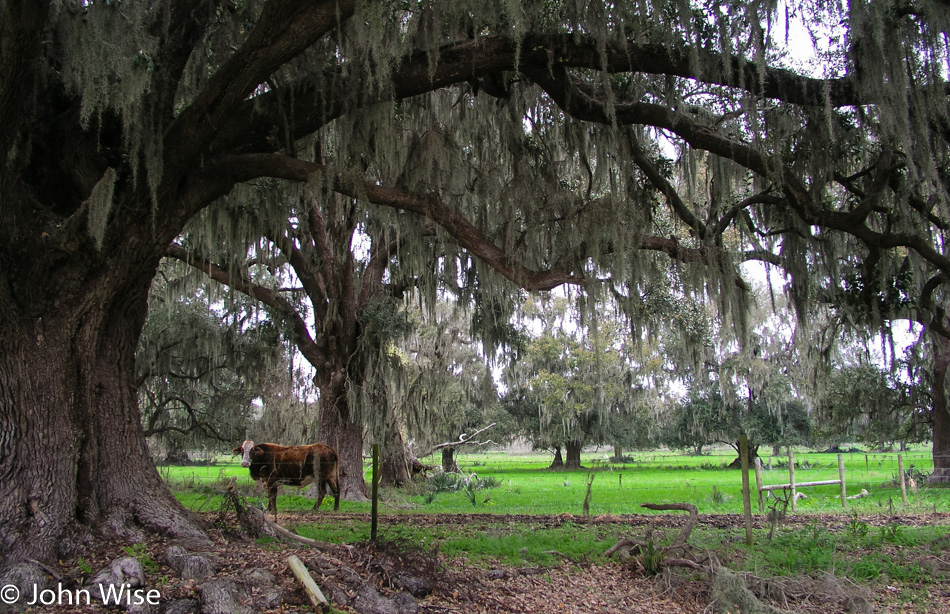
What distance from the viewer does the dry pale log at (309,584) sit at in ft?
11.9

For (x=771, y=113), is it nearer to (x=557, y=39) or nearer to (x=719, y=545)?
(x=557, y=39)

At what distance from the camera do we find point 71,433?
438cm

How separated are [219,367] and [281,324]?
301 cm

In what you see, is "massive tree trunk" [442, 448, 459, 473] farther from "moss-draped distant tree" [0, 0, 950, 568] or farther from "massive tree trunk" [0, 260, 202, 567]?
"massive tree trunk" [0, 260, 202, 567]

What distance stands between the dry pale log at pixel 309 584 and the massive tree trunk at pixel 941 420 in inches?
571

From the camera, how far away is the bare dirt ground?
3738 mm

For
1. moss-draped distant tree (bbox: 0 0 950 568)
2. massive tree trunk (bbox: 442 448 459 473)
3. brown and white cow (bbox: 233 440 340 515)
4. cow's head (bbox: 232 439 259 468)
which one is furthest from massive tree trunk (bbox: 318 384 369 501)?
massive tree trunk (bbox: 442 448 459 473)

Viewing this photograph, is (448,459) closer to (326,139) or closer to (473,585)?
(326,139)

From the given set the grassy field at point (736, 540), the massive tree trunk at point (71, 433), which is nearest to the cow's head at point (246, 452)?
the grassy field at point (736, 540)

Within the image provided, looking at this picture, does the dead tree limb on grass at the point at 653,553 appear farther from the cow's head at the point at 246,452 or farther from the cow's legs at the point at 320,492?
the cow's head at the point at 246,452

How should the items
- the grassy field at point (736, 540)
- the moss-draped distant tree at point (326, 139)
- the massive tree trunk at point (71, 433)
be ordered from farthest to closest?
the grassy field at point (736, 540) → the moss-draped distant tree at point (326, 139) → the massive tree trunk at point (71, 433)

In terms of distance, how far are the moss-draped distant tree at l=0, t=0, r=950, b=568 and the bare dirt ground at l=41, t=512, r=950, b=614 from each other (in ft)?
1.96

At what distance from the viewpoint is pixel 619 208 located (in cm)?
650

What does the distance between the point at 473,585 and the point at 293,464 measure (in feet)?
17.4
